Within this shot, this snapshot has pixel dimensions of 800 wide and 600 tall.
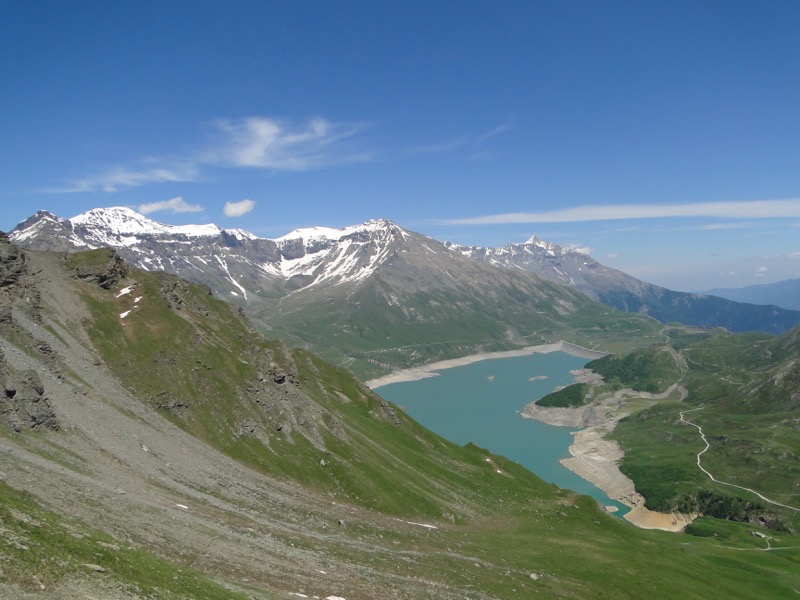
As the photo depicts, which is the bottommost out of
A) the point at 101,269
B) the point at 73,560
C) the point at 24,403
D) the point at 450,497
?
the point at 450,497

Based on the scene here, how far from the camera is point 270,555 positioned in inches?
1865

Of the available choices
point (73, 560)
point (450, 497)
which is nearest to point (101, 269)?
point (450, 497)

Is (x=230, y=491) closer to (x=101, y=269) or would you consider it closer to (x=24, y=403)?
(x=24, y=403)

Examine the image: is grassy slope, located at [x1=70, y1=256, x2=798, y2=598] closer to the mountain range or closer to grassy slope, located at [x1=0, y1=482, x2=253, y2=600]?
the mountain range

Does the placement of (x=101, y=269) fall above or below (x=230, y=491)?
above

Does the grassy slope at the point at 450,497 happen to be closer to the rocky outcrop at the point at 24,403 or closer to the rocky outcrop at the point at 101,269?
the rocky outcrop at the point at 101,269

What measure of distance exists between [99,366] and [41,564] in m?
68.5

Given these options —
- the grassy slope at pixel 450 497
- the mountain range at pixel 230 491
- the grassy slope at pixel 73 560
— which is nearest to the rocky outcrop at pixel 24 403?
the mountain range at pixel 230 491

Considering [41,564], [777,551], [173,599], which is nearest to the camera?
[41,564]

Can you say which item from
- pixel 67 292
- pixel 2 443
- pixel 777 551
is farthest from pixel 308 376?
pixel 777 551

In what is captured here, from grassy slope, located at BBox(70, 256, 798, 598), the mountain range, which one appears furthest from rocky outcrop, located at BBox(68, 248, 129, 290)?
grassy slope, located at BBox(70, 256, 798, 598)

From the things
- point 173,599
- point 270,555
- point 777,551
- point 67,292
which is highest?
point 67,292

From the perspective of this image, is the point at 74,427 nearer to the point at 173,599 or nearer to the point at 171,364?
the point at 171,364

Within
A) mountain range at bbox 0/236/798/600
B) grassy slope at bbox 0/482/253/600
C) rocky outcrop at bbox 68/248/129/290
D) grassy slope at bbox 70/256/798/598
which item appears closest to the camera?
grassy slope at bbox 0/482/253/600
